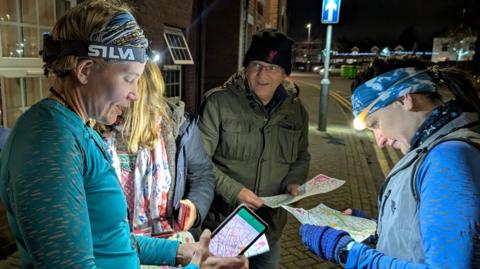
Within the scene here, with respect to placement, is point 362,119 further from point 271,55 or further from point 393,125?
point 271,55

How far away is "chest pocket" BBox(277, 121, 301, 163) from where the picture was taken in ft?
→ 9.46

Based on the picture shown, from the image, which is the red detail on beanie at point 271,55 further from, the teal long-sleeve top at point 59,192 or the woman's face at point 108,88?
the teal long-sleeve top at point 59,192

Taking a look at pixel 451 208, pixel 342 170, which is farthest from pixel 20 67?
pixel 342 170

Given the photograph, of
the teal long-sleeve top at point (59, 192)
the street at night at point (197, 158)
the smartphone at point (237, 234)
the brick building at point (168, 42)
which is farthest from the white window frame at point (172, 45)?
the teal long-sleeve top at point (59, 192)

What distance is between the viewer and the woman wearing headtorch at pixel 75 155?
92cm

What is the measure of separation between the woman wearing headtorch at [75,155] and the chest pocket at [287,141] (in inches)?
67.5

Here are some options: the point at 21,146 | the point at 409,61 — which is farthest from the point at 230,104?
the point at 21,146

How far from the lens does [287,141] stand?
2.91 metres

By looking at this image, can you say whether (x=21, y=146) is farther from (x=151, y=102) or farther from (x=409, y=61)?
(x=409, y=61)

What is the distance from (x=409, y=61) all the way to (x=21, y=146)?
1605mm

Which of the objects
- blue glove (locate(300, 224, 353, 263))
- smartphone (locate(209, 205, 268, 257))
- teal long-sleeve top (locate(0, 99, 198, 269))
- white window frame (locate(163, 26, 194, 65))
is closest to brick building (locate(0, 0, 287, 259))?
white window frame (locate(163, 26, 194, 65))

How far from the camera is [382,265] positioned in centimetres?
141

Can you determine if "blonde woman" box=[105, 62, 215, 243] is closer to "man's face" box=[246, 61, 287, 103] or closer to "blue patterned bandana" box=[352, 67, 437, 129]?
"man's face" box=[246, 61, 287, 103]

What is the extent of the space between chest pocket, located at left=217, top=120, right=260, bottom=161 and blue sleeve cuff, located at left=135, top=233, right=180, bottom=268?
1197 mm
